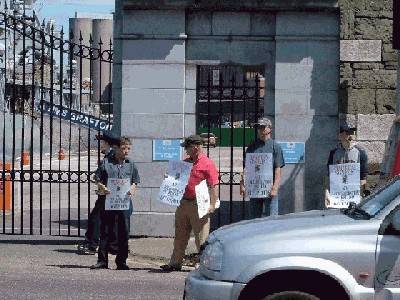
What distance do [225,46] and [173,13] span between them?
2.83 ft

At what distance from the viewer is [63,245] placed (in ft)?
48.9

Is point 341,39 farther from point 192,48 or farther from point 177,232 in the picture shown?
point 177,232

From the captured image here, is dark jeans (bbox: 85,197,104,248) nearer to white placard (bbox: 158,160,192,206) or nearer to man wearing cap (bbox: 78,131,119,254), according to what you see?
man wearing cap (bbox: 78,131,119,254)

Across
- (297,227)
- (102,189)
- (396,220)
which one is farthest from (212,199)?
(396,220)

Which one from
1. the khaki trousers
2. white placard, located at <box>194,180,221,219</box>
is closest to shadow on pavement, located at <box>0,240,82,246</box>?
the khaki trousers

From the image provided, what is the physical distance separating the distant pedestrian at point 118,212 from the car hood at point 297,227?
4.49 m

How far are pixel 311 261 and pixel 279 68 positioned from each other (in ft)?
24.3

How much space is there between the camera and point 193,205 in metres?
A: 12.5

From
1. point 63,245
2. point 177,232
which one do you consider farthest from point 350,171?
point 63,245

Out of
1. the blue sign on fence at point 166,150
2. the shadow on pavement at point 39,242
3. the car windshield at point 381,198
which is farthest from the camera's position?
the shadow on pavement at point 39,242

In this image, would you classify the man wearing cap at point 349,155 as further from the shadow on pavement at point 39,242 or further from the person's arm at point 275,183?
the shadow on pavement at point 39,242

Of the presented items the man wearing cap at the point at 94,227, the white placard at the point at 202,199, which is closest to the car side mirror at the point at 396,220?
the white placard at the point at 202,199

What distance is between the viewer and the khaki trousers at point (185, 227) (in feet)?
40.9

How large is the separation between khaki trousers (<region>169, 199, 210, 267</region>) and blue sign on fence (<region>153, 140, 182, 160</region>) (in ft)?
7.09
